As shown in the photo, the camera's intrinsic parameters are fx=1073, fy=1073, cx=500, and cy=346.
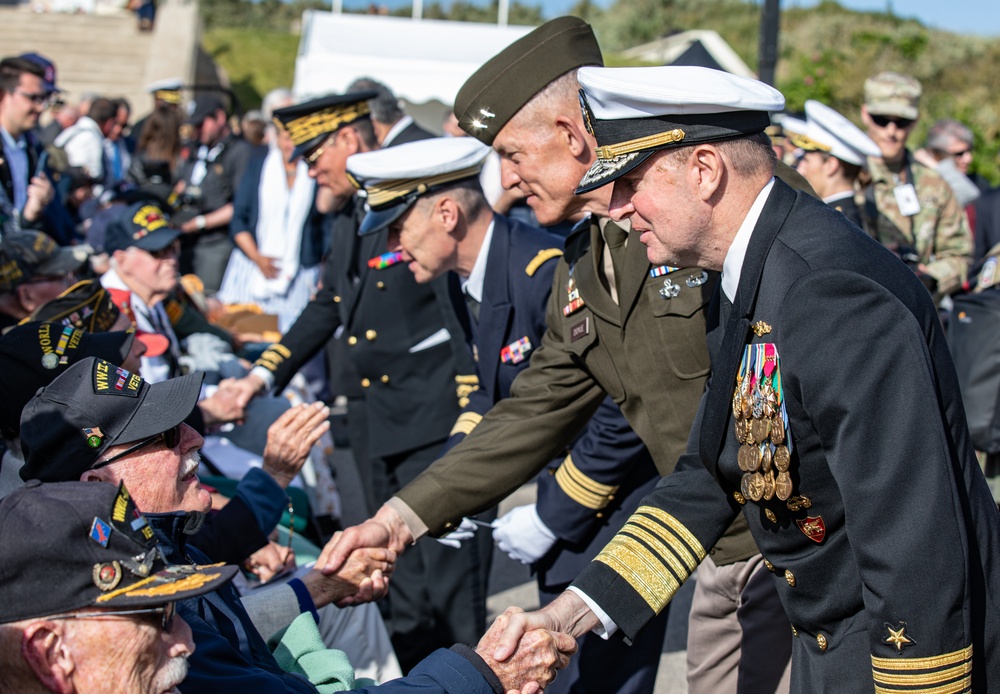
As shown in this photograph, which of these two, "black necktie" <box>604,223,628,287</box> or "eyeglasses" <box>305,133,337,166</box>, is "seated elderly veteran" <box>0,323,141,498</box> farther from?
"eyeglasses" <box>305,133,337,166</box>

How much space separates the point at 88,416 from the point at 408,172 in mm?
1739

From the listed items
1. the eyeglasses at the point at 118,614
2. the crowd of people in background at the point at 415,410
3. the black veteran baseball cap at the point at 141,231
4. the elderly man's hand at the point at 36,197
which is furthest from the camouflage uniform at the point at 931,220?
the eyeglasses at the point at 118,614

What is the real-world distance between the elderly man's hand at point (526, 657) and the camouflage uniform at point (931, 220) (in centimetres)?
444

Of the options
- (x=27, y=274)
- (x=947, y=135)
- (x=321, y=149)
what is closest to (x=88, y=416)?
(x=27, y=274)

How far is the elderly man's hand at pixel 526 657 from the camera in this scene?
2.53 meters

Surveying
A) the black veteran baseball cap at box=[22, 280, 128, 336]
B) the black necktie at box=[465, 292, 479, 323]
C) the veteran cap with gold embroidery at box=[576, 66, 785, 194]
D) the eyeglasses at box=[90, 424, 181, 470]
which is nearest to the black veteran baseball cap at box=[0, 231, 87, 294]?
the black veteran baseball cap at box=[22, 280, 128, 336]

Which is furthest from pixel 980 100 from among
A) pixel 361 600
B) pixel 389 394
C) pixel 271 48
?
pixel 361 600

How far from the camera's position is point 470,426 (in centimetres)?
385

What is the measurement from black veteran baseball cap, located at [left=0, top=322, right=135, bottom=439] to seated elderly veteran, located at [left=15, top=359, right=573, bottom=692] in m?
0.56

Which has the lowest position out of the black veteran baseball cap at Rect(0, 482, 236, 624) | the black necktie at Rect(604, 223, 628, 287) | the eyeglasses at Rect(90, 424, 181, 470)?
the eyeglasses at Rect(90, 424, 181, 470)

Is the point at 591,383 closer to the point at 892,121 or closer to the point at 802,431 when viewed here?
the point at 802,431

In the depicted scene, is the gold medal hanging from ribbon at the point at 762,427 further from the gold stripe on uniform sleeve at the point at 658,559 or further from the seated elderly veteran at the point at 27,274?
the seated elderly veteran at the point at 27,274

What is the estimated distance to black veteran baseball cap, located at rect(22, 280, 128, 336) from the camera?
13.3 ft

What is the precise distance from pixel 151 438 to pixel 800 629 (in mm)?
1576
